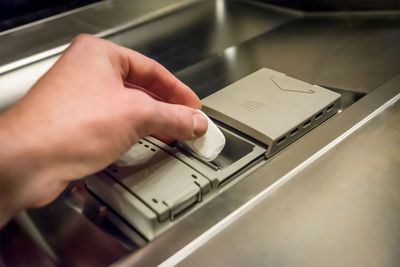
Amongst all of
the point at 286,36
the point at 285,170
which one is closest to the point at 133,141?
the point at 285,170

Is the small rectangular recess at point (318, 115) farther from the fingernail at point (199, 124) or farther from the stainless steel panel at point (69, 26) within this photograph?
the stainless steel panel at point (69, 26)

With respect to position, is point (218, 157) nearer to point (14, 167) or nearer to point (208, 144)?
point (208, 144)

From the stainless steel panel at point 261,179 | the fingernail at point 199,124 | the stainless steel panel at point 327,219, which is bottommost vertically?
the stainless steel panel at point 327,219

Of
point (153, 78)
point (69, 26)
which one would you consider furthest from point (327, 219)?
point (69, 26)

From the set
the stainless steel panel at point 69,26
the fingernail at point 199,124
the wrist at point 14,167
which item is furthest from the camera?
the stainless steel panel at point 69,26

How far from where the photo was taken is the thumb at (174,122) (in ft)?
1.41

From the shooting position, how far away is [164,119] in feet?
1.44

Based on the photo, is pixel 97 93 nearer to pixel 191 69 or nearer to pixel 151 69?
pixel 151 69

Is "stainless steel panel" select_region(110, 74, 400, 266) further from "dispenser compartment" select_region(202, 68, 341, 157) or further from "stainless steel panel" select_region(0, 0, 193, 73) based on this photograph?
"stainless steel panel" select_region(0, 0, 193, 73)

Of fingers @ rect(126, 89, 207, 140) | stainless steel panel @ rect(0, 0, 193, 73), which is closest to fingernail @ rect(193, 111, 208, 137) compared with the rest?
fingers @ rect(126, 89, 207, 140)

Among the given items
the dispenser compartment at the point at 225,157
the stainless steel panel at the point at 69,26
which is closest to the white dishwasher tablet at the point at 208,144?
the dispenser compartment at the point at 225,157

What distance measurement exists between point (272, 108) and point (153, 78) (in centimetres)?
13

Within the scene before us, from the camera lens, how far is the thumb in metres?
0.43

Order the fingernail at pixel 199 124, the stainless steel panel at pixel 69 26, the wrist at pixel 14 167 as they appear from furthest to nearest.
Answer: the stainless steel panel at pixel 69 26
the fingernail at pixel 199 124
the wrist at pixel 14 167
